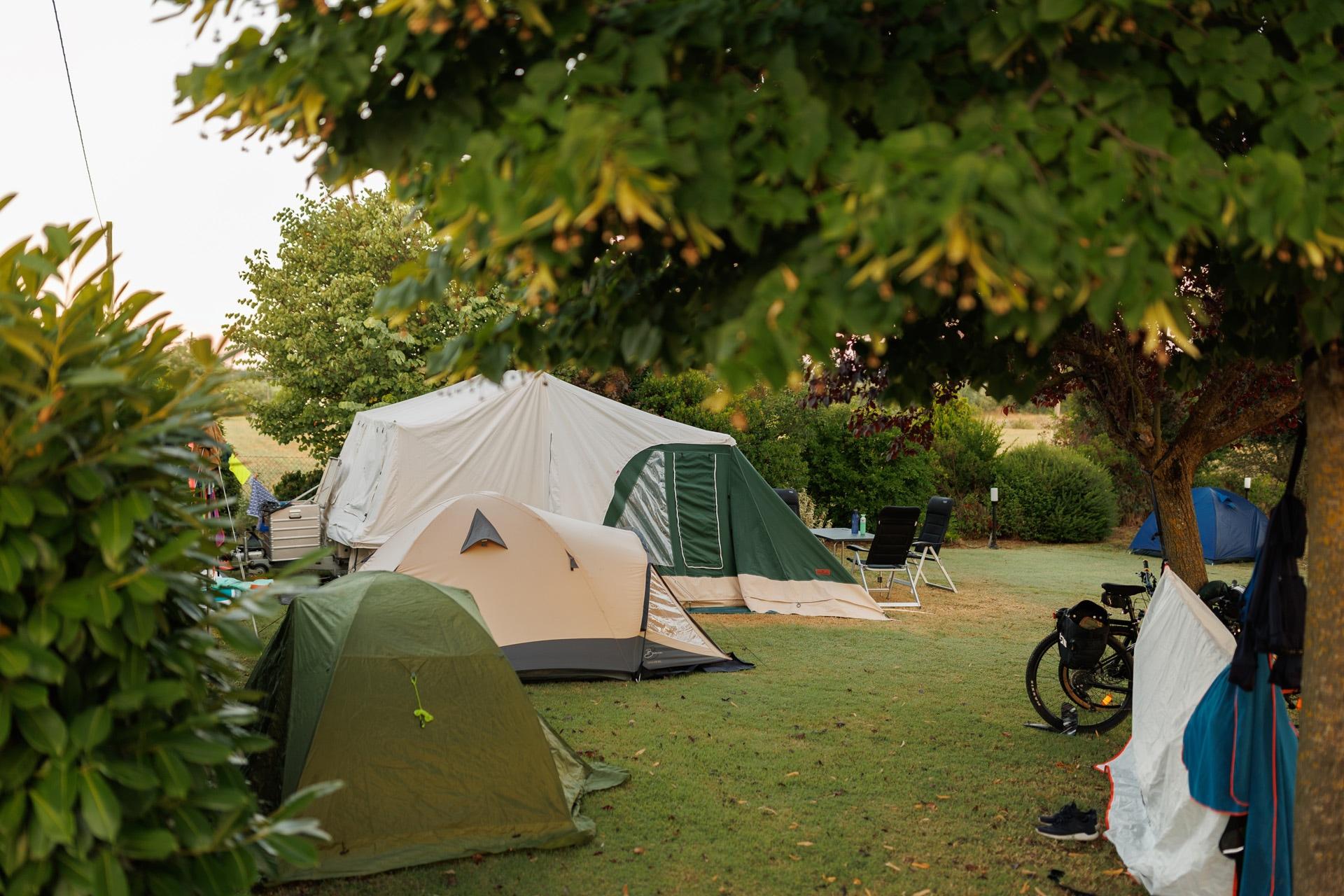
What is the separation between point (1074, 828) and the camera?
4449 mm

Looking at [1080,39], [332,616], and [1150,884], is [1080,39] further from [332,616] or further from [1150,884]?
[332,616]

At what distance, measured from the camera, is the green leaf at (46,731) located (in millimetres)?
2123

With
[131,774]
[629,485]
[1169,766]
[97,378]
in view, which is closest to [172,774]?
[131,774]

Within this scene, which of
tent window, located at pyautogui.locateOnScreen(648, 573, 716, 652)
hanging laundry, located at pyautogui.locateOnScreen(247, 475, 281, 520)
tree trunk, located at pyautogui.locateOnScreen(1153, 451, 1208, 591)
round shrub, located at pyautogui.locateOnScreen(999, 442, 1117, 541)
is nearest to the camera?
tree trunk, located at pyautogui.locateOnScreen(1153, 451, 1208, 591)

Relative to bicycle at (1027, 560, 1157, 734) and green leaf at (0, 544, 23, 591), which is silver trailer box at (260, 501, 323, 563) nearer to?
bicycle at (1027, 560, 1157, 734)

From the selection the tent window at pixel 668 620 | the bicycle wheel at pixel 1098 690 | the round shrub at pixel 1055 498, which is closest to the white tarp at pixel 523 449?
the tent window at pixel 668 620

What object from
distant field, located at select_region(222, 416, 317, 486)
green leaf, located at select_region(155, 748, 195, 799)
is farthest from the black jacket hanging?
distant field, located at select_region(222, 416, 317, 486)

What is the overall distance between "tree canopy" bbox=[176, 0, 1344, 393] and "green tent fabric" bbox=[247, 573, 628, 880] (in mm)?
2524

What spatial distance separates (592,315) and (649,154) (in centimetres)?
98

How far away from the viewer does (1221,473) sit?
62.6 ft

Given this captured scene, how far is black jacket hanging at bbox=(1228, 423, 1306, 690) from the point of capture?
3.35 metres

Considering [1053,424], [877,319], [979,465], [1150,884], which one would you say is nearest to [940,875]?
[1150,884]

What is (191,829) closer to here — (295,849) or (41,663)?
(295,849)

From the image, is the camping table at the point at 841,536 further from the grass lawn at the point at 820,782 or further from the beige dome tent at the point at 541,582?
the beige dome tent at the point at 541,582
